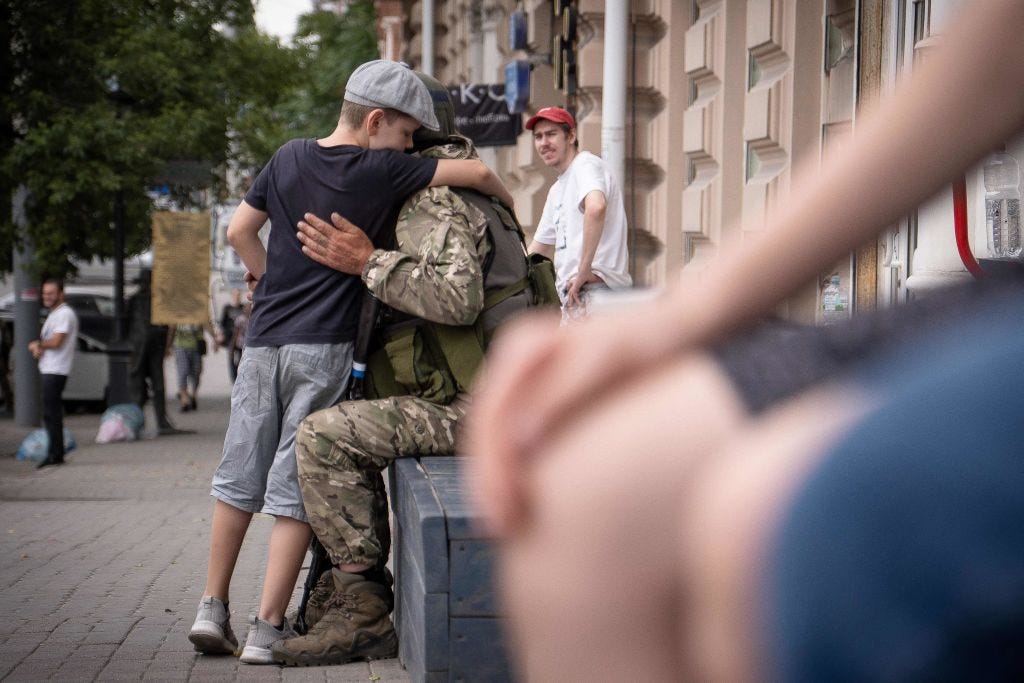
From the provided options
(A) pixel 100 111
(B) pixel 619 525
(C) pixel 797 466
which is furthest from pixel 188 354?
(C) pixel 797 466

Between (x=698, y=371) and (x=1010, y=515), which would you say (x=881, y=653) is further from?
(x=698, y=371)

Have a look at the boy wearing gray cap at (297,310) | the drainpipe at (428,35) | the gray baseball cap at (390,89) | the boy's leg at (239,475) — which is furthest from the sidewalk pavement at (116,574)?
the drainpipe at (428,35)

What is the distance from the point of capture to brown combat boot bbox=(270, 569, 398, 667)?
4.79 meters

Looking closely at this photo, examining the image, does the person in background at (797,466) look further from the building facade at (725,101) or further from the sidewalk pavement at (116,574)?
the sidewalk pavement at (116,574)

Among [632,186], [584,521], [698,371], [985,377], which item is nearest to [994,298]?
Result: [985,377]

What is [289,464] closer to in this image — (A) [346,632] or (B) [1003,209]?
(A) [346,632]

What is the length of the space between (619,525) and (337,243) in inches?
149

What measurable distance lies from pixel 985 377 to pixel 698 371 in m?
0.22

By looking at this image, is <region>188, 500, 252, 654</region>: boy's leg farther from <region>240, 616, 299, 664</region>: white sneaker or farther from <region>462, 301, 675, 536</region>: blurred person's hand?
<region>462, 301, 675, 536</region>: blurred person's hand

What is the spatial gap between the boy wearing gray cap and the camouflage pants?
196 millimetres

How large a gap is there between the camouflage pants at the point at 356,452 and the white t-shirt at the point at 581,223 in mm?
3092

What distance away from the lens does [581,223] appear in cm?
777

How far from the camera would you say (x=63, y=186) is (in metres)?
16.2

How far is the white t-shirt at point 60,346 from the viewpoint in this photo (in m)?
14.0
